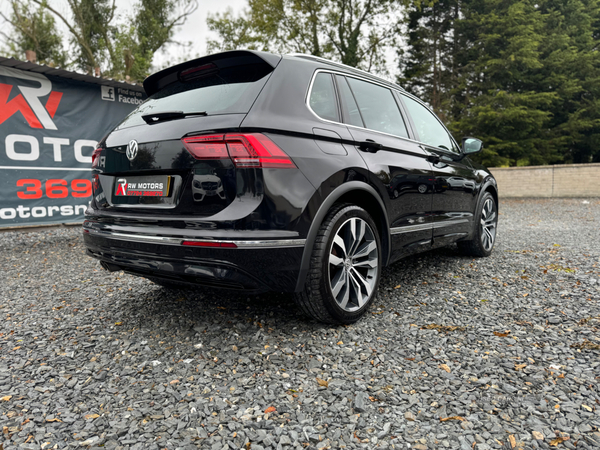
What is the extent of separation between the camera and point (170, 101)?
2.75 meters

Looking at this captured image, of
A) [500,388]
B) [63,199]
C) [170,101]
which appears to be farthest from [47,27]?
[500,388]

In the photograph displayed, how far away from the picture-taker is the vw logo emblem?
2.54 meters

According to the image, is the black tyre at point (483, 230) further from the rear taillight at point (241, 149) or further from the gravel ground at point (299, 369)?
the rear taillight at point (241, 149)

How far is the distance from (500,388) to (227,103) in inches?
84.8

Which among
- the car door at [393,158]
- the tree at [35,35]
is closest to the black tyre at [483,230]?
the car door at [393,158]

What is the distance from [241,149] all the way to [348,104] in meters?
1.18

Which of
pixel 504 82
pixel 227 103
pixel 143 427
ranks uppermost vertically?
pixel 504 82

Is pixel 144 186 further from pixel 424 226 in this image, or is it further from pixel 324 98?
pixel 424 226

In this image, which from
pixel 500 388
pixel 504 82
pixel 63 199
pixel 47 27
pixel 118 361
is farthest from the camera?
pixel 47 27

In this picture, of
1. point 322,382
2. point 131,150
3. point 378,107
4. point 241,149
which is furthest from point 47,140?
point 322,382

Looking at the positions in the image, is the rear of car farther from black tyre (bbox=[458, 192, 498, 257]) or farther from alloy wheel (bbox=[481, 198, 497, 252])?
alloy wheel (bbox=[481, 198, 497, 252])

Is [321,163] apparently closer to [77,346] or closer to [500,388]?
[500,388]

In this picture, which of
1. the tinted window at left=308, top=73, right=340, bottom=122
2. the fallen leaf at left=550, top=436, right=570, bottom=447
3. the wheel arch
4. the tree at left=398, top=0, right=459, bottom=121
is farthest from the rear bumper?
the tree at left=398, top=0, right=459, bottom=121

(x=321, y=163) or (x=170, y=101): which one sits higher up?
(x=170, y=101)
